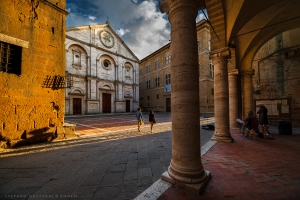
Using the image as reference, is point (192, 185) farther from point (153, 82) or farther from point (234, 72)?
point (153, 82)

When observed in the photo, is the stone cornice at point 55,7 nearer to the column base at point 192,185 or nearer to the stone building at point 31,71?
the stone building at point 31,71

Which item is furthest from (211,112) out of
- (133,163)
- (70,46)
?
(70,46)

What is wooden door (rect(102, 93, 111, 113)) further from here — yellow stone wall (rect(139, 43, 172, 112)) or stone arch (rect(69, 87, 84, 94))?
yellow stone wall (rect(139, 43, 172, 112))

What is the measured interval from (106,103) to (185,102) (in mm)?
21203

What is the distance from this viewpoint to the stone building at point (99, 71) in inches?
741

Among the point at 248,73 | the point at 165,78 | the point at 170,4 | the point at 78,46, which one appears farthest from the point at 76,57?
the point at 248,73

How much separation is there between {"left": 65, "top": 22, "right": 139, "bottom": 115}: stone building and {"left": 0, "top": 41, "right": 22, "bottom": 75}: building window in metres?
13.5

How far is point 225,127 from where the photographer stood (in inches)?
216

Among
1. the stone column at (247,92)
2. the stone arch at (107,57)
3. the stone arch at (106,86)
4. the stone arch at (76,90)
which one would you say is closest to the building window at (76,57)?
the stone arch at (107,57)

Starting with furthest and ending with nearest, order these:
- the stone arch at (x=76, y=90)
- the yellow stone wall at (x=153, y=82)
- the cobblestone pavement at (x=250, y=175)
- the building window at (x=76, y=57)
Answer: the yellow stone wall at (x=153, y=82), the building window at (x=76, y=57), the stone arch at (x=76, y=90), the cobblestone pavement at (x=250, y=175)

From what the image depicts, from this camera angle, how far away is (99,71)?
21578 mm

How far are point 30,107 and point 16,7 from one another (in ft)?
13.6

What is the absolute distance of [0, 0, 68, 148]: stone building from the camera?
198 inches

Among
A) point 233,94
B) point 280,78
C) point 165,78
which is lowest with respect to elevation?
point 233,94
